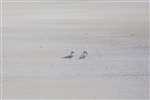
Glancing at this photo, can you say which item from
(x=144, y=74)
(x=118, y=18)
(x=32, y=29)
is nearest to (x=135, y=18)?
(x=118, y=18)

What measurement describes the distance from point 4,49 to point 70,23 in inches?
97.1

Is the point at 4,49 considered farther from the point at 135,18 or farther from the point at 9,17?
the point at 135,18

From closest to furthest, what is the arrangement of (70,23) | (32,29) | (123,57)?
(123,57) < (32,29) < (70,23)

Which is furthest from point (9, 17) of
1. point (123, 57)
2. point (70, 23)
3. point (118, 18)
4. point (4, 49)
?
point (123, 57)

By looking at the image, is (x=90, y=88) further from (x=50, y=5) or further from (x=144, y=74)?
(x=50, y=5)

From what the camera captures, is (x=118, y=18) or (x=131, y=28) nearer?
(x=131, y=28)

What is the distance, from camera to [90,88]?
5676 mm

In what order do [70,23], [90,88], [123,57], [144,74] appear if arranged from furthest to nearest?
[70,23]
[123,57]
[144,74]
[90,88]

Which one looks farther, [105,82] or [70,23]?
[70,23]

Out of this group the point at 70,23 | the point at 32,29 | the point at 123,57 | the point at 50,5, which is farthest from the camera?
the point at 50,5

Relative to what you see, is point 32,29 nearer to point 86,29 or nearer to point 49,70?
point 86,29

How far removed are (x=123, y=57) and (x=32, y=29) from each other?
245 centimetres

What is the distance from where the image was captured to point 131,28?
30.6 ft

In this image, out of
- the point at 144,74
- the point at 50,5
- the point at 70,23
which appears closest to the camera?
the point at 144,74
